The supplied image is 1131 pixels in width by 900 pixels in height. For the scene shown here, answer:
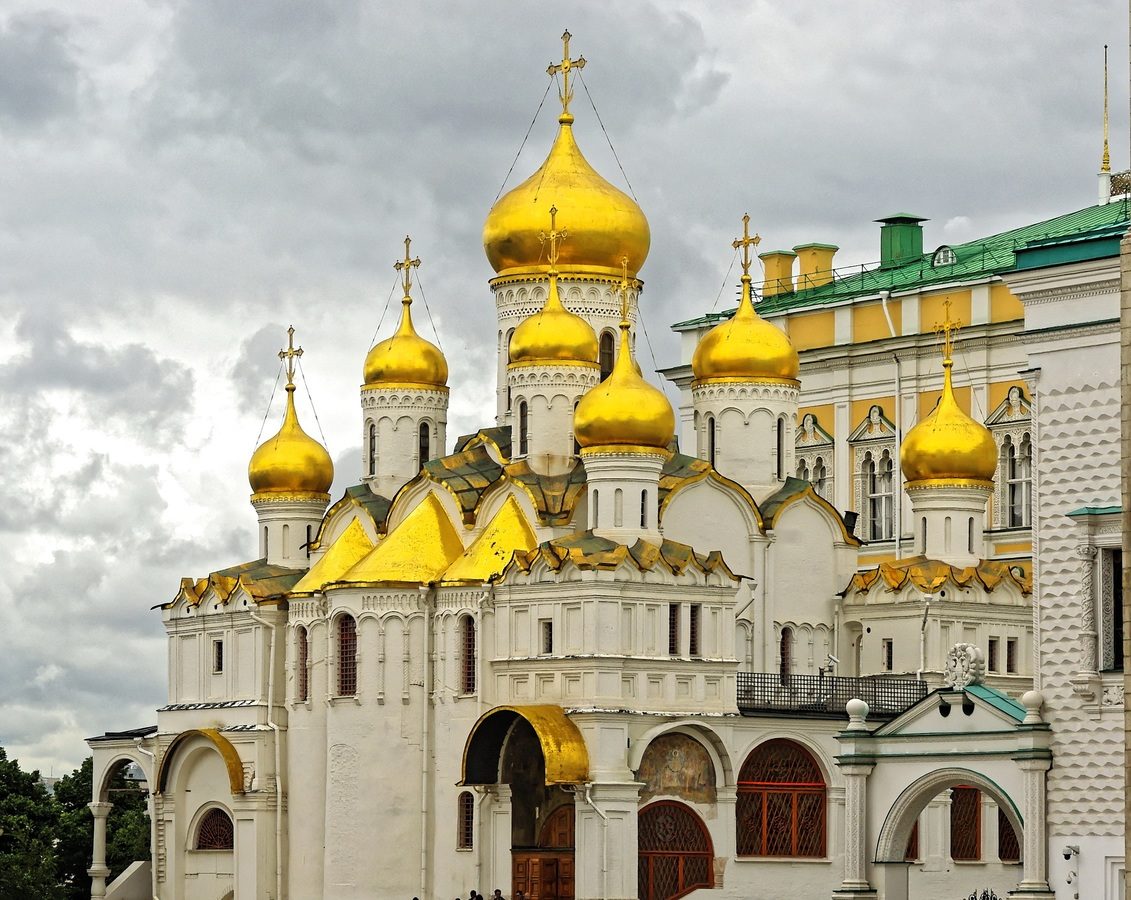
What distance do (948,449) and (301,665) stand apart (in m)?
12.0

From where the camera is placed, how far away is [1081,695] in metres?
32.1

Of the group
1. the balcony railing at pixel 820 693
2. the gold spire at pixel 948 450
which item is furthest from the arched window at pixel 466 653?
the gold spire at pixel 948 450

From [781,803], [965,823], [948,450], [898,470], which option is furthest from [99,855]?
[948,450]

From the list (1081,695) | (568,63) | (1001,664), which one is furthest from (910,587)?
(1081,695)

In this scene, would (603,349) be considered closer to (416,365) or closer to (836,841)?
(416,365)

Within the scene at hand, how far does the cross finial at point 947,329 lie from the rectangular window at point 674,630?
8.70m

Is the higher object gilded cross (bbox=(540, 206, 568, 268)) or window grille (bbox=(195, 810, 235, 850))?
gilded cross (bbox=(540, 206, 568, 268))

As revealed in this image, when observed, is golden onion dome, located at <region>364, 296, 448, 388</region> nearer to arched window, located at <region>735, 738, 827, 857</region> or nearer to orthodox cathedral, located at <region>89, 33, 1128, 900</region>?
orthodox cathedral, located at <region>89, 33, 1128, 900</region>

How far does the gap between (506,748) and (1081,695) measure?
555 inches

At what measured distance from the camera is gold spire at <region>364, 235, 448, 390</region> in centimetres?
5062

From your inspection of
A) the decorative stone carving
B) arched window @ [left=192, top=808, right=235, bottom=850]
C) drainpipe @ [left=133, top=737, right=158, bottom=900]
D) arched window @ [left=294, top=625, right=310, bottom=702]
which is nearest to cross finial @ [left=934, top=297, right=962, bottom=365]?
arched window @ [left=294, top=625, right=310, bottom=702]

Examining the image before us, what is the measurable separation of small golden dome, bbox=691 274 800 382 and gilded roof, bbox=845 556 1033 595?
3.79 m

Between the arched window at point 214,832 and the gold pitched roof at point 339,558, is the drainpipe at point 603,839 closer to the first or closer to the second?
the gold pitched roof at point 339,558

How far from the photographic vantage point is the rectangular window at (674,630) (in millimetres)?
43500
